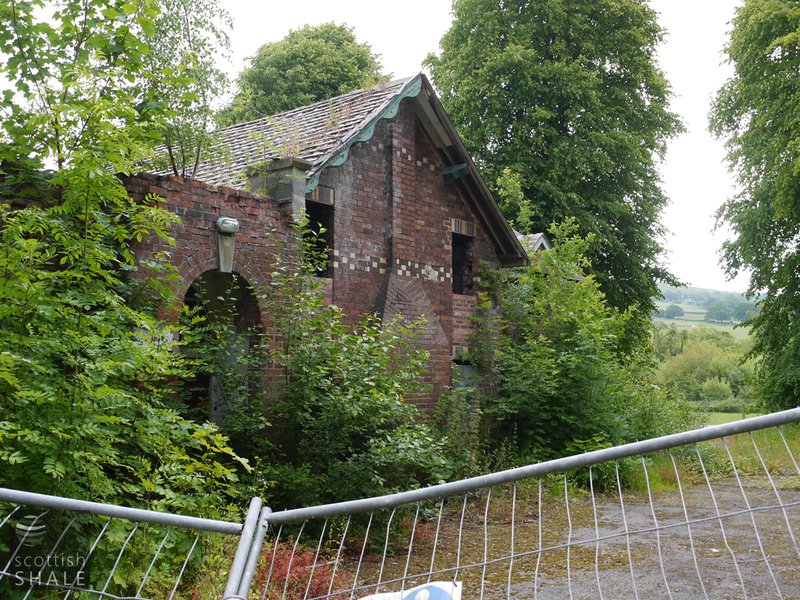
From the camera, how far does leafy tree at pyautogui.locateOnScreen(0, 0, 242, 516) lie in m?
4.90

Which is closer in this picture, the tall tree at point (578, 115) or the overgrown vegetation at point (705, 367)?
the tall tree at point (578, 115)

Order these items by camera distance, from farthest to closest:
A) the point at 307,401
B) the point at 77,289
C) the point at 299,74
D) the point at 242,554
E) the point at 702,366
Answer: the point at 702,366, the point at 299,74, the point at 307,401, the point at 77,289, the point at 242,554

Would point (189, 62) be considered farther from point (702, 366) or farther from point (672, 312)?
point (672, 312)

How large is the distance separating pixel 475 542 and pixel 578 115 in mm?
16970

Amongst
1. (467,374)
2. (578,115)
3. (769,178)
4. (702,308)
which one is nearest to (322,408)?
(467,374)

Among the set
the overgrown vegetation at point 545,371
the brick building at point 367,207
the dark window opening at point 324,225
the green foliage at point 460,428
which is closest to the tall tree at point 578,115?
the overgrown vegetation at point 545,371

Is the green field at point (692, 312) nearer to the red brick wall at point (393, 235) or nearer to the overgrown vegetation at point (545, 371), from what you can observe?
the overgrown vegetation at point (545, 371)

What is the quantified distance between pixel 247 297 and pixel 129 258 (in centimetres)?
330

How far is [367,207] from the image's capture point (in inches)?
443

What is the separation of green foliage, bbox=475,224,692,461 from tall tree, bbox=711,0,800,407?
739 centimetres

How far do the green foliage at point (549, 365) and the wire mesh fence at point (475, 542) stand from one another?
1.36 m

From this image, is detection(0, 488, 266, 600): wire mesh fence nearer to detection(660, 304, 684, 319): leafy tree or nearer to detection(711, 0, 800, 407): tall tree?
detection(711, 0, 800, 407): tall tree

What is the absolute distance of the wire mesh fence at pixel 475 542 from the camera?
2619 millimetres

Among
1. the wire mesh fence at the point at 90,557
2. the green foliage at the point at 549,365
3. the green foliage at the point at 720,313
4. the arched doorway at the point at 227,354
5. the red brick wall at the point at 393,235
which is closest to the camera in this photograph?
the wire mesh fence at the point at 90,557
